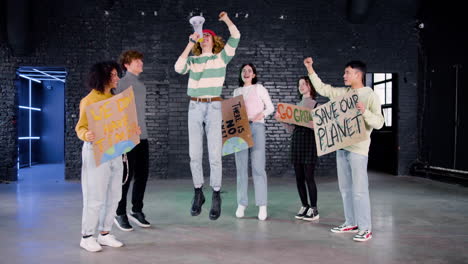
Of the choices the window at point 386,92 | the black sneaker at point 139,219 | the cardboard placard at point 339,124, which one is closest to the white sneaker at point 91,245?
the black sneaker at point 139,219

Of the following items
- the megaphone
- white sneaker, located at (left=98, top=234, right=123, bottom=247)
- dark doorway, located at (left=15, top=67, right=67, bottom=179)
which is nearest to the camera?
white sneaker, located at (left=98, top=234, right=123, bottom=247)

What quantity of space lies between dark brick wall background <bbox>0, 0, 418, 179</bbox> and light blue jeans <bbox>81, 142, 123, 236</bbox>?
17.1 ft

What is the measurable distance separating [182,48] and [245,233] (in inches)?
219

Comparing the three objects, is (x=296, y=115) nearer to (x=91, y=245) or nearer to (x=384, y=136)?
(x=91, y=245)

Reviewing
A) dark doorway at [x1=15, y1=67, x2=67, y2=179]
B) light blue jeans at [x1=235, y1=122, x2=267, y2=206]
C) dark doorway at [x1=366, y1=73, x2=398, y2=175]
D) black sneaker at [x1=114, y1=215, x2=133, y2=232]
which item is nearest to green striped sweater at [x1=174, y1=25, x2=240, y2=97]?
light blue jeans at [x1=235, y1=122, x2=267, y2=206]

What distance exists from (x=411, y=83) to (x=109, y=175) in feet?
25.1

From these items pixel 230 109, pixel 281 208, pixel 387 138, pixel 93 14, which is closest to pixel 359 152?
pixel 230 109

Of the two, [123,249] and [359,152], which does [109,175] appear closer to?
[123,249]

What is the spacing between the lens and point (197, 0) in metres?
8.79

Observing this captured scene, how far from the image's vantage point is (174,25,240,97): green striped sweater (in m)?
4.16

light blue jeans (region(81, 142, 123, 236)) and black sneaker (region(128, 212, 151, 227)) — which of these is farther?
black sneaker (region(128, 212, 151, 227))

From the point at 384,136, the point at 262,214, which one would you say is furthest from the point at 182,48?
the point at 384,136

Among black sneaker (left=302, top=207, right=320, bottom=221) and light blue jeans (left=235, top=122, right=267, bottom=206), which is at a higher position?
light blue jeans (left=235, top=122, right=267, bottom=206)

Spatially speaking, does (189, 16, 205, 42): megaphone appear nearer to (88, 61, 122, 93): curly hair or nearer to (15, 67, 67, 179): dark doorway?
(88, 61, 122, 93): curly hair
